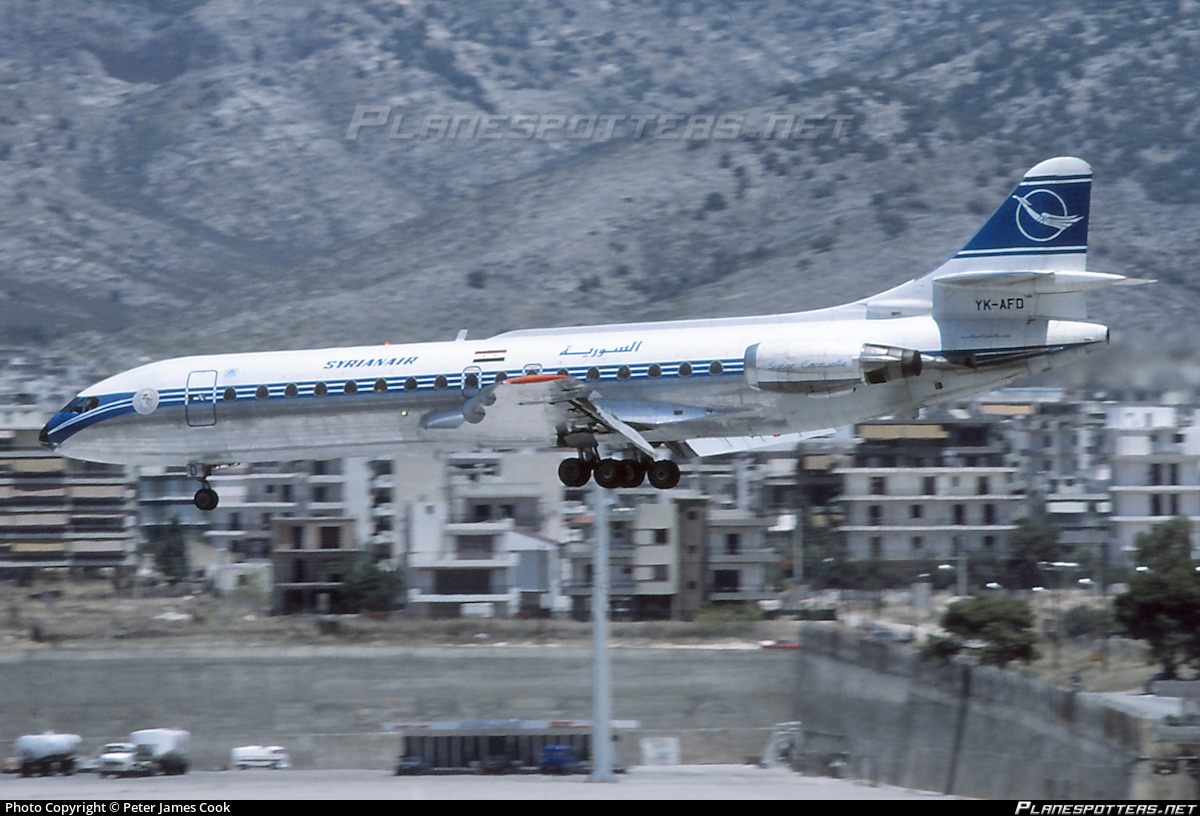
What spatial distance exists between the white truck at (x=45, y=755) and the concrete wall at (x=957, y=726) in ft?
79.2

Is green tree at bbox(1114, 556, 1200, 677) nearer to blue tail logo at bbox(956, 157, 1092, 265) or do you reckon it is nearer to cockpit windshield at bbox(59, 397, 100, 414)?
blue tail logo at bbox(956, 157, 1092, 265)

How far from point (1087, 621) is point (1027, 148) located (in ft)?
210

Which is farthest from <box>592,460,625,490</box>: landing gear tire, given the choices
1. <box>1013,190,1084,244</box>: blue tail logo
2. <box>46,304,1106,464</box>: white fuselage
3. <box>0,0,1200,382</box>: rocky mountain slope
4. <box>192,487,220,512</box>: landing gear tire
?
<box>0,0,1200,382</box>: rocky mountain slope

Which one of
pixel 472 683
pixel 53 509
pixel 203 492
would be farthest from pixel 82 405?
pixel 53 509

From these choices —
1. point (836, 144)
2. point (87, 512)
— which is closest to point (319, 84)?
point (836, 144)

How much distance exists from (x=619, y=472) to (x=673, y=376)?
3.25 m

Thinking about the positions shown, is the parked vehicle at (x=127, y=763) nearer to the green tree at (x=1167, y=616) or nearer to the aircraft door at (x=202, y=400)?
the aircraft door at (x=202, y=400)

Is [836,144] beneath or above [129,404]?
above

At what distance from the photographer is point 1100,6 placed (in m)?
138

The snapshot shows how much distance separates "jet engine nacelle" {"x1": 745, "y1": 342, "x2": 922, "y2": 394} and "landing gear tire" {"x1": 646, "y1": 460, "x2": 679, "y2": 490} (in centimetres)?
353

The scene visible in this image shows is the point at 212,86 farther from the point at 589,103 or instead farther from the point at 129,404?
the point at 129,404

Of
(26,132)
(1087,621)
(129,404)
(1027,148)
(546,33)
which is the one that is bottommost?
(1087,621)

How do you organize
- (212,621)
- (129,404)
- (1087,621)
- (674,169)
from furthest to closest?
(674,169) < (212,621) < (1087,621) < (129,404)

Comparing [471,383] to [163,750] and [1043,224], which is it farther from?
[163,750]
